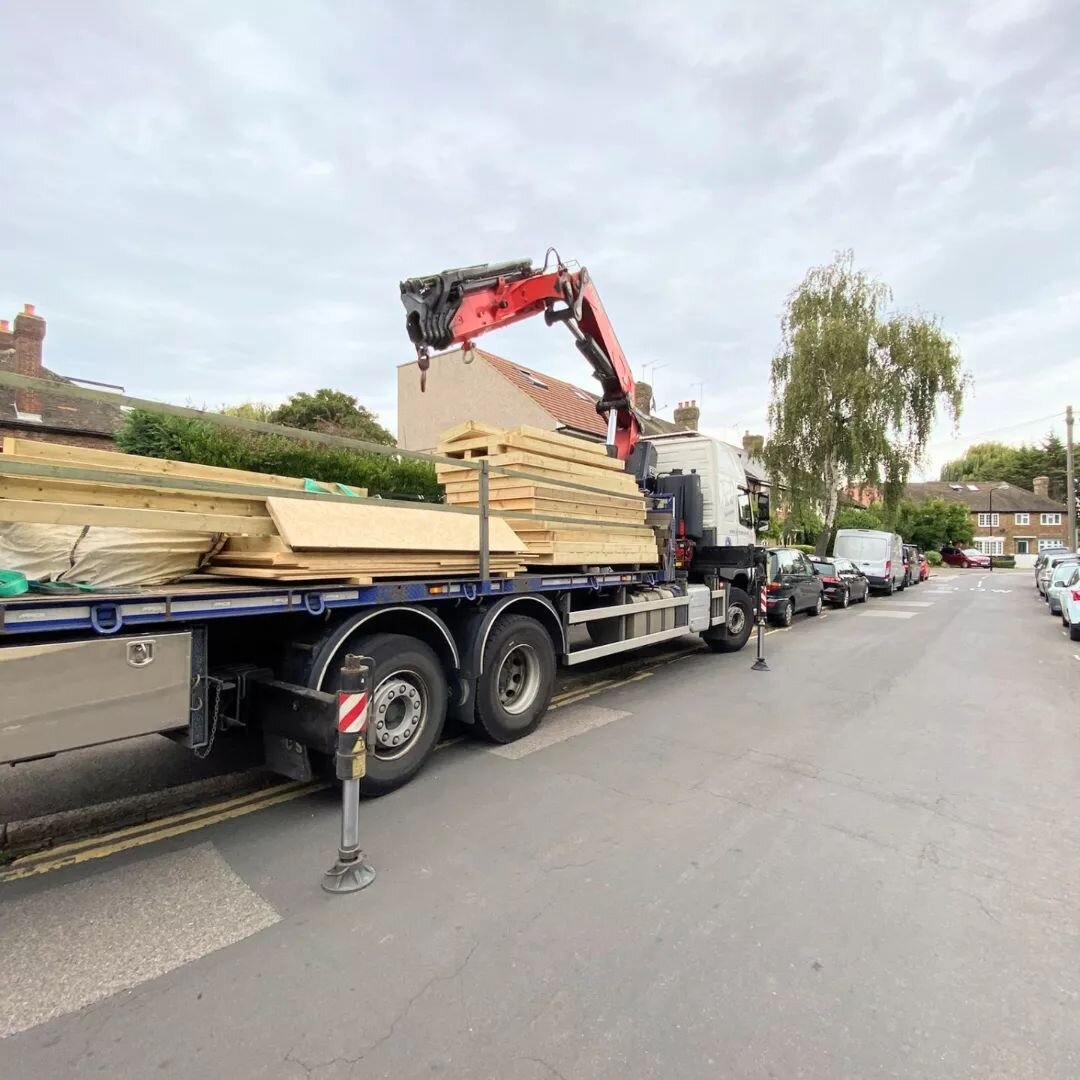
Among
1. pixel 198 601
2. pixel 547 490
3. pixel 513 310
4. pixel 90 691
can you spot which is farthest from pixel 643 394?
pixel 90 691

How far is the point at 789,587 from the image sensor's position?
14.1 metres

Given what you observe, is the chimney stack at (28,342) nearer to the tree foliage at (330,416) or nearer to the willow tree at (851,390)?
the tree foliage at (330,416)

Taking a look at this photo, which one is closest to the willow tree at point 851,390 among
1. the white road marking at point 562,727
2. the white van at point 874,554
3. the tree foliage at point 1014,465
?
the white van at point 874,554

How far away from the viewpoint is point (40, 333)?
17.7m

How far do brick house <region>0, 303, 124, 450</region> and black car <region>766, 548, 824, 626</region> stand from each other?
51.3 ft

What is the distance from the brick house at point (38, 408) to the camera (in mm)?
15477

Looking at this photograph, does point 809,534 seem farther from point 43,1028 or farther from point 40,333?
point 43,1028

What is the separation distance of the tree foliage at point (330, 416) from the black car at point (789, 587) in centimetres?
1857

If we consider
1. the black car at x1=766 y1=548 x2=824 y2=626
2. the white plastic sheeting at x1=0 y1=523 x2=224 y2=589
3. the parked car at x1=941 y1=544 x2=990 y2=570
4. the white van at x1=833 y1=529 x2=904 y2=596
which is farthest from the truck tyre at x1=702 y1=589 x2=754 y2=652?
the parked car at x1=941 y1=544 x2=990 y2=570

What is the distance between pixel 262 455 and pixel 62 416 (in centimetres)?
1018

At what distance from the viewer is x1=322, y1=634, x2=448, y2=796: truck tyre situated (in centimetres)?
418

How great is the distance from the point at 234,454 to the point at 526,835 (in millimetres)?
8667

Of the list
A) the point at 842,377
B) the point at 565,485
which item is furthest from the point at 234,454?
the point at 842,377

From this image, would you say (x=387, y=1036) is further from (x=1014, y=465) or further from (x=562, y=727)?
(x=1014, y=465)
